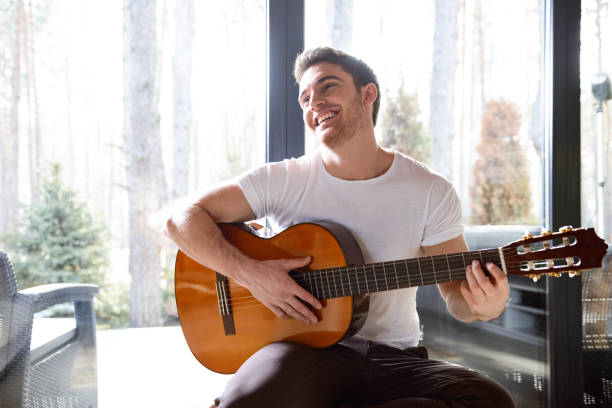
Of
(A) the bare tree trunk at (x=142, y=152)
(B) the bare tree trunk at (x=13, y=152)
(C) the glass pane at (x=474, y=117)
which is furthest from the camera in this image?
(C) the glass pane at (x=474, y=117)

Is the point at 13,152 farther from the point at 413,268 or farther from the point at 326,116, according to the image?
the point at 413,268

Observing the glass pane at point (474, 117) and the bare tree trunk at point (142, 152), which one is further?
the glass pane at point (474, 117)

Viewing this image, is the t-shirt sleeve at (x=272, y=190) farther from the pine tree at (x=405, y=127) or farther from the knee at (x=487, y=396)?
the knee at (x=487, y=396)

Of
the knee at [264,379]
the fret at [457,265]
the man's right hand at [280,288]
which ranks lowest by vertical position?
the knee at [264,379]

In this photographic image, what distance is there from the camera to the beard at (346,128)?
1.49m

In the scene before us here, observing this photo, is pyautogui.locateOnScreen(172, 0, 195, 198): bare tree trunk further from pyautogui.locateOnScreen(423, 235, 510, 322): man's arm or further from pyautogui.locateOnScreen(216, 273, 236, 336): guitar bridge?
pyautogui.locateOnScreen(423, 235, 510, 322): man's arm

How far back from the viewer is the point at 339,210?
1.45 m

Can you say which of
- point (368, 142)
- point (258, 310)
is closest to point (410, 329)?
point (258, 310)

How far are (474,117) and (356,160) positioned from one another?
894 mm

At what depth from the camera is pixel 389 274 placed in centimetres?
126

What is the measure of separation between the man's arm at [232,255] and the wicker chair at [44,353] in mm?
454

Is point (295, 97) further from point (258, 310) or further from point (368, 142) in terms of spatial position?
point (258, 310)

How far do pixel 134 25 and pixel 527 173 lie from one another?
177 centimetres

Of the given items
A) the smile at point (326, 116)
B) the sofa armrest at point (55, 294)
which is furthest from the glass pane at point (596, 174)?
the sofa armrest at point (55, 294)
